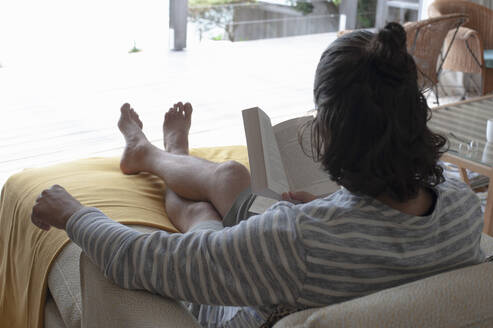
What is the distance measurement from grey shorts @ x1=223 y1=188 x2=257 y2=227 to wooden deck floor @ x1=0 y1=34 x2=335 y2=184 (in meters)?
1.81

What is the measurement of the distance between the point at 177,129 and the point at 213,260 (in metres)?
1.15

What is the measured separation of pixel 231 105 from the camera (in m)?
4.17

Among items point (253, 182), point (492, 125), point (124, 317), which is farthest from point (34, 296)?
point (492, 125)

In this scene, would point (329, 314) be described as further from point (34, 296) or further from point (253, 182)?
point (34, 296)

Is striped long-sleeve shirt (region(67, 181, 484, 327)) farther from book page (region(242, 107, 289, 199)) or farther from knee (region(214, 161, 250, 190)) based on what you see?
knee (region(214, 161, 250, 190))

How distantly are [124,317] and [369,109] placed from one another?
20.7 inches

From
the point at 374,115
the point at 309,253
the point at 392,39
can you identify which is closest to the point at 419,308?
the point at 309,253

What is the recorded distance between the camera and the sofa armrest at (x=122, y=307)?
97 centimetres

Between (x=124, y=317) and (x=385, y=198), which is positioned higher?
(x=385, y=198)

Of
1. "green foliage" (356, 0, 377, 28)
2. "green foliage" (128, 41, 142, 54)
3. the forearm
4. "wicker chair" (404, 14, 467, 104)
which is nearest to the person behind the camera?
the forearm

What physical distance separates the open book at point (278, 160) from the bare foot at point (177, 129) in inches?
25.0

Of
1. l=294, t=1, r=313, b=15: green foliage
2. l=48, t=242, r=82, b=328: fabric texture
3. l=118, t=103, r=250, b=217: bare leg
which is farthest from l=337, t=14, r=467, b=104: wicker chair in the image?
l=48, t=242, r=82, b=328: fabric texture

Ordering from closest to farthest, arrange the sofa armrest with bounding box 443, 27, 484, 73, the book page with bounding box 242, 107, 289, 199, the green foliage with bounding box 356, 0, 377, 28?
the book page with bounding box 242, 107, 289, 199 → the sofa armrest with bounding box 443, 27, 484, 73 → the green foliage with bounding box 356, 0, 377, 28

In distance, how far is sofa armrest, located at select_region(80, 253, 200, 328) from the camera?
0.97 m
